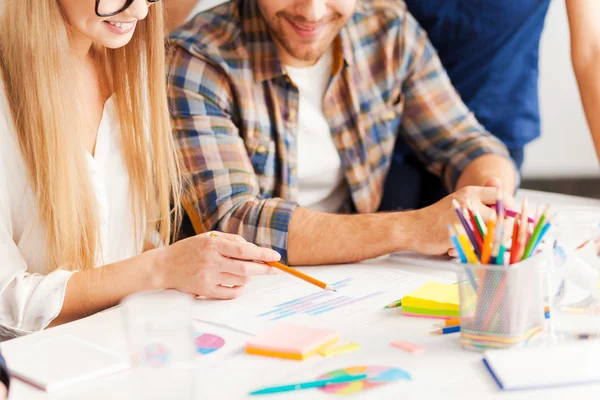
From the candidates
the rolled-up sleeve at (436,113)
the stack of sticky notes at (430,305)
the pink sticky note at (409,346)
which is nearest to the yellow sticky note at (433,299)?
the stack of sticky notes at (430,305)

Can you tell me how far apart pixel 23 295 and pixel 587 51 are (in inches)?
52.0

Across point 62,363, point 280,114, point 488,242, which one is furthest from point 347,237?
point 62,363

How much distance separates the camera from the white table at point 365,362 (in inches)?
34.4

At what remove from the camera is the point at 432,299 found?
1.13 meters

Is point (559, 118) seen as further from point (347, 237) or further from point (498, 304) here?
point (498, 304)

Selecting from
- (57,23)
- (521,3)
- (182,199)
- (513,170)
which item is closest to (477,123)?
(513,170)

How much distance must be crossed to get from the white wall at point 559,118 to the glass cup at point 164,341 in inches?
102

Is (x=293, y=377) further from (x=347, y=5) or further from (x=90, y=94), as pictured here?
(x=347, y=5)

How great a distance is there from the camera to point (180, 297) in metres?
0.83

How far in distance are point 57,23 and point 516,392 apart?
0.89 metres

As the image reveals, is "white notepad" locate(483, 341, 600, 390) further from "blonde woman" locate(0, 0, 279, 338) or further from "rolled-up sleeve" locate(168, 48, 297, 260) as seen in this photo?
"rolled-up sleeve" locate(168, 48, 297, 260)

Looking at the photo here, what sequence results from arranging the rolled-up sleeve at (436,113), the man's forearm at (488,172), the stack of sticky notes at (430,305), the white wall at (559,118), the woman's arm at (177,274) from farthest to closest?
the white wall at (559,118) → the rolled-up sleeve at (436,113) → the man's forearm at (488,172) → the woman's arm at (177,274) → the stack of sticky notes at (430,305)

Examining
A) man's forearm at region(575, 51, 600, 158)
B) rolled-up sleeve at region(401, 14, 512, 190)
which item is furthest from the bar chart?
man's forearm at region(575, 51, 600, 158)

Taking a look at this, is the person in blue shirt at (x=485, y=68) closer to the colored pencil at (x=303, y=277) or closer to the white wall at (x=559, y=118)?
the colored pencil at (x=303, y=277)
